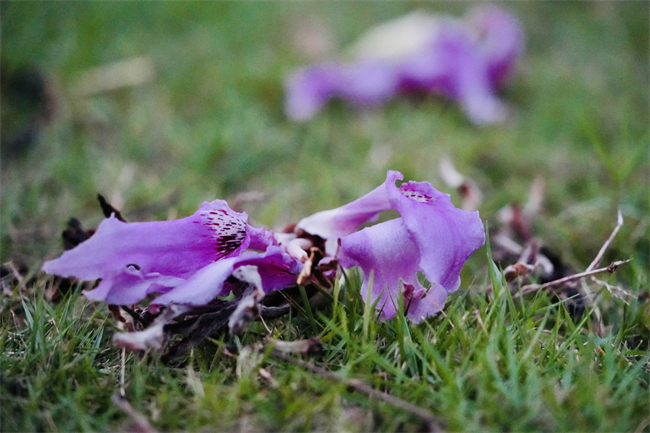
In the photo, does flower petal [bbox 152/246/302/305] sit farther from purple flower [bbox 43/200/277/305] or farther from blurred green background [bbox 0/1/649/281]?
blurred green background [bbox 0/1/649/281]

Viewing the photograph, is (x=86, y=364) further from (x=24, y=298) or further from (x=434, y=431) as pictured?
(x=434, y=431)

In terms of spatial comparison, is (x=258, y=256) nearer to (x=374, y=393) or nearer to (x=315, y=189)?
(x=374, y=393)

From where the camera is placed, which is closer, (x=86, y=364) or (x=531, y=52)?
(x=86, y=364)

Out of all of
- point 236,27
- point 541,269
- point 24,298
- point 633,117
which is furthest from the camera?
point 236,27

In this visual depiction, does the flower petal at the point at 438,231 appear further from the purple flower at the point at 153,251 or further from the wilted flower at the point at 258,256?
the purple flower at the point at 153,251

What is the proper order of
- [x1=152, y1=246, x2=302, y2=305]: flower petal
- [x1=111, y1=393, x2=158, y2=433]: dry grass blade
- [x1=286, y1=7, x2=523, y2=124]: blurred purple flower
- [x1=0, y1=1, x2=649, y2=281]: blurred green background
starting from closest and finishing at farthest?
[x1=111, y1=393, x2=158, y2=433]: dry grass blade, [x1=152, y1=246, x2=302, y2=305]: flower petal, [x1=0, y1=1, x2=649, y2=281]: blurred green background, [x1=286, y1=7, x2=523, y2=124]: blurred purple flower

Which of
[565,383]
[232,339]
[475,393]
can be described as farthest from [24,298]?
[565,383]

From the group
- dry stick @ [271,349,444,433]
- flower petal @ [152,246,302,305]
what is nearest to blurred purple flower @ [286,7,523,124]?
flower petal @ [152,246,302,305]
